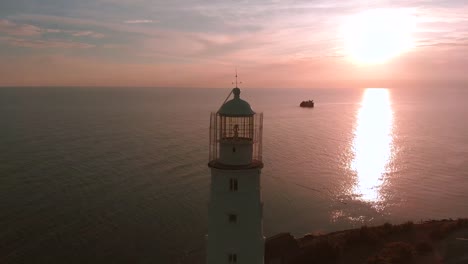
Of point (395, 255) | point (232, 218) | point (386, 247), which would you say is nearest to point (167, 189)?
point (386, 247)

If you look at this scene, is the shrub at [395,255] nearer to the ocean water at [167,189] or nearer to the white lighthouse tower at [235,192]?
the ocean water at [167,189]

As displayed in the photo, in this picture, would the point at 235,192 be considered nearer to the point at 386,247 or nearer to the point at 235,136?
the point at 235,136

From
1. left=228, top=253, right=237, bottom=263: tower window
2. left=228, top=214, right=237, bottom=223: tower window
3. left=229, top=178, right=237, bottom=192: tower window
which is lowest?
left=228, top=253, right=237, bottom=263: tower window

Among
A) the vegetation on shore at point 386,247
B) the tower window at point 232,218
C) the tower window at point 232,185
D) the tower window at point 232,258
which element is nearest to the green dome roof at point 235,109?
the tower window at point 232,185

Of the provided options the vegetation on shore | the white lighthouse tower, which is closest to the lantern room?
the white lighthouse tower

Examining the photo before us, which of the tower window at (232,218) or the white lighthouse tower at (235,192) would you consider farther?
the tower window at (232,218)

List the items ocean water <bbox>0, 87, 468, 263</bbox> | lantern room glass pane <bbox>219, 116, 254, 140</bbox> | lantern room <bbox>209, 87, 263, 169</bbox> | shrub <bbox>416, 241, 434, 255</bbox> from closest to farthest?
lantern room <bbox>209, 87, 263, 169</bbox>
lantern room glass pane <bbox>219, 116, 254, 140</bbox>
shrub <bbox>416, 241, 434, 255</bbox>
ocean water <bbox>0, 87, 468, 263</bbox>

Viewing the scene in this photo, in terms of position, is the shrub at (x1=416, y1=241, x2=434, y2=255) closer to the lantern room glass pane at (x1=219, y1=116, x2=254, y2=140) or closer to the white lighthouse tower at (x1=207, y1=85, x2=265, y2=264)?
the white lighthouse tower at (x1=207, y1=85, x2=265, y2=264)

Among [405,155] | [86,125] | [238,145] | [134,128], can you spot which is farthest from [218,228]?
[86,125]

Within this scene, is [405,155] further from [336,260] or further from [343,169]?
[336,260]
